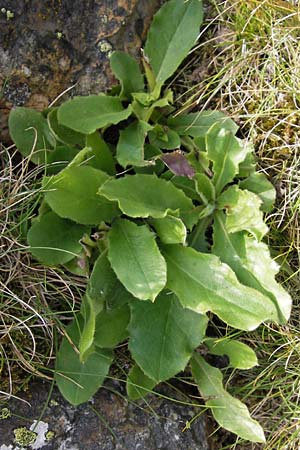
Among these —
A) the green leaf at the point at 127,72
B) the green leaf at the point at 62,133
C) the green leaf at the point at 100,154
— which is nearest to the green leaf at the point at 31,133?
the green leaf at the point at 62,133

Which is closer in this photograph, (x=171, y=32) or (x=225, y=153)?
(x=225, y=153)

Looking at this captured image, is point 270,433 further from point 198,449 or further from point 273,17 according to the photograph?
point 273,17

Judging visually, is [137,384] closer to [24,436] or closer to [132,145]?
[24,436]

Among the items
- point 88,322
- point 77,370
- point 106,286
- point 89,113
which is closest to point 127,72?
point 89,113

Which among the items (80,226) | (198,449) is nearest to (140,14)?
(80,226)

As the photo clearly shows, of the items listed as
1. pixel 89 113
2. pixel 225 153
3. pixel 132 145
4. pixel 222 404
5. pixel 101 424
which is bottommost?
pixel 222 404

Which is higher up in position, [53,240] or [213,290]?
[53,240]

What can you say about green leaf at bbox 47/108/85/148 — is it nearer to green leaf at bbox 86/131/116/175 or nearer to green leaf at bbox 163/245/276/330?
green leaf at bbox 86/131/116/175
